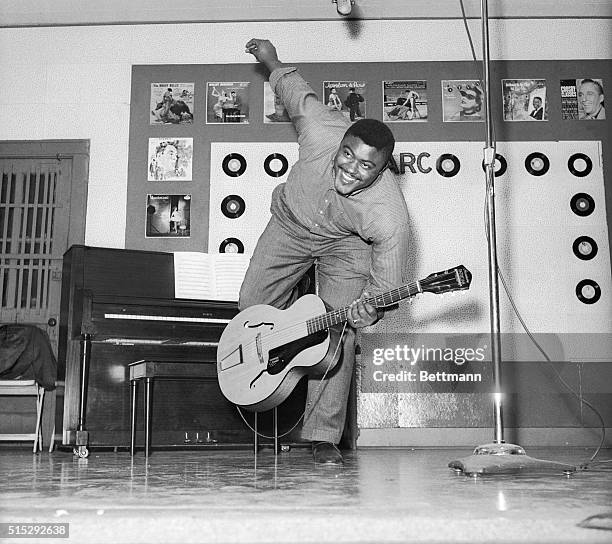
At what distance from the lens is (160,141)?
203 inches

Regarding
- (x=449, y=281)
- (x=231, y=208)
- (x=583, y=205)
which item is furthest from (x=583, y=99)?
(x=449, y=281)

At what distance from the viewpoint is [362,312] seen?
2748 millimetres

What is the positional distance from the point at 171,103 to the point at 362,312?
3025 millimetres

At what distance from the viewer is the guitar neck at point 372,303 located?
2629mm

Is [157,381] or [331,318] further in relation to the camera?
[157,381]

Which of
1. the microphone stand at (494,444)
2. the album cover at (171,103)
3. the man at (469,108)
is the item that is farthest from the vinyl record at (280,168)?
the microphone stand at (494,444)

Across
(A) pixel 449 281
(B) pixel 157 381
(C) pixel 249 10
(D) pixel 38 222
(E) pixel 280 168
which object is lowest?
(B) pixel 157 381

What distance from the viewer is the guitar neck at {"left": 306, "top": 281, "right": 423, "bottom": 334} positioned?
263 cm

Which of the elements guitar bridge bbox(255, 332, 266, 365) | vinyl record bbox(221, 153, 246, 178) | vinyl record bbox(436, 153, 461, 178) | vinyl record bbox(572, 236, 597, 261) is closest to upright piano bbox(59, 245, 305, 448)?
guitar bridge bbox(255, 332, 266, 365)

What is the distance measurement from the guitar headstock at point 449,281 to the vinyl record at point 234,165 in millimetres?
2744

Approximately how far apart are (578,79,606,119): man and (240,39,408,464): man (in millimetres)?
2898

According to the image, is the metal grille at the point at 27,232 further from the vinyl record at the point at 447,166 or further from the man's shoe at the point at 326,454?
the man's shoe at the point at 326,454

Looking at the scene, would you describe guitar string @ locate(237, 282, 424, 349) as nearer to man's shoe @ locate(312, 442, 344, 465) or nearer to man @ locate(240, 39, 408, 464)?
man @ locate(240, 39, 408, 464)

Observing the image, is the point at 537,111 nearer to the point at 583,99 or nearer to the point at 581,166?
the point at 583,99
